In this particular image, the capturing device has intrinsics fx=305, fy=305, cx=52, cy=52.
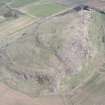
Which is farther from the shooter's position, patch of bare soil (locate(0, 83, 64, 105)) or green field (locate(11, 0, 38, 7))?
green field (locate(11, 0, 38, 7))

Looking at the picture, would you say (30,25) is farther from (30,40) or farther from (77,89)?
(77,89)

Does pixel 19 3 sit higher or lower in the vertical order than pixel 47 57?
lower

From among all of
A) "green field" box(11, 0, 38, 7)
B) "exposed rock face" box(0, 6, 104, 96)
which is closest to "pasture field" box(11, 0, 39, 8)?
"green field" box(11, 0, 38, 7)

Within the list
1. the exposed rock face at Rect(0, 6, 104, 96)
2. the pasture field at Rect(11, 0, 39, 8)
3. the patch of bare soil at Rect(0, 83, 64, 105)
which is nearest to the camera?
the patch of bare soil at Rect(0, 83, 64, 105)

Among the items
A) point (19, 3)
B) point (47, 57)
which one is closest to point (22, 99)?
point (47, 57)

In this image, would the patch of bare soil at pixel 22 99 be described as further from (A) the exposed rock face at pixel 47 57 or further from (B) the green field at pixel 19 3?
(B) the green field at pixel 19 3

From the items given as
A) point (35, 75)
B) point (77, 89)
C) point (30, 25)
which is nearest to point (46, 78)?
point (35, 75)

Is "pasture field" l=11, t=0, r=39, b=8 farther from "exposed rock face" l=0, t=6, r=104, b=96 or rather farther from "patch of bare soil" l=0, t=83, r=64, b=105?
"patch of bare soil" l=0, t=83, r=64, b=105

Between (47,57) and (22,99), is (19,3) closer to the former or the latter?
(47,57)
